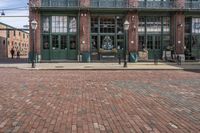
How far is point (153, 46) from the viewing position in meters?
44.7

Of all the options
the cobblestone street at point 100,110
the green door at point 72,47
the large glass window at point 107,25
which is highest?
A: the large glass window at point 107,25

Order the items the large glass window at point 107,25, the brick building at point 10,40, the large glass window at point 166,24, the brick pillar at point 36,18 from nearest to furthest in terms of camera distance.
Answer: the brick pillar at point 36,18 → the large glass window at point 107,25 → the large glass window at point 166,24 → the brick building at point 10,40

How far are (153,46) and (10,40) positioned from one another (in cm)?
5368

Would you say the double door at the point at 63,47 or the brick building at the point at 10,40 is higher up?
the brick building at the point at 10,40

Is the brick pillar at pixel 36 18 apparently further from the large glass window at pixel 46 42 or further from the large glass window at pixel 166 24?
the large glass window at pixel 166 24

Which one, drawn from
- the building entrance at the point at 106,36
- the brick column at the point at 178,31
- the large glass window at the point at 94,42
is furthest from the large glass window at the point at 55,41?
the brick column at the point at 178,31

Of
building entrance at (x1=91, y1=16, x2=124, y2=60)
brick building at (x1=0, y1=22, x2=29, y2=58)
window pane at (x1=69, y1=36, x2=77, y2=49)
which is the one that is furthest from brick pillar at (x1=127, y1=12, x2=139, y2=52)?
brick building at (x1=0, y1=22, x2=29, y2=58)

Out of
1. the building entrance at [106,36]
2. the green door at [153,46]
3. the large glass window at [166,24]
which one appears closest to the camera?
A: the building entrance at [106,36]

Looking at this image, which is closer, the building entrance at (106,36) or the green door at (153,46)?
the building entrance at (106,36)

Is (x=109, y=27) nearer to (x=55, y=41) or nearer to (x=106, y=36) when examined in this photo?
(x=106, y=36)

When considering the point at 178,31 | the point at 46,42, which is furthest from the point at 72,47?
the point at 178,31

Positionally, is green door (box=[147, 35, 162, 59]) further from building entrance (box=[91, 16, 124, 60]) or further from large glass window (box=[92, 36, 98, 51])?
large glass window (box=[92, 36, 98, 51])

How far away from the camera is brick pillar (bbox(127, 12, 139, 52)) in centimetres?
4334

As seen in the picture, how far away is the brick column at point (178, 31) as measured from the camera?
43875 mm
